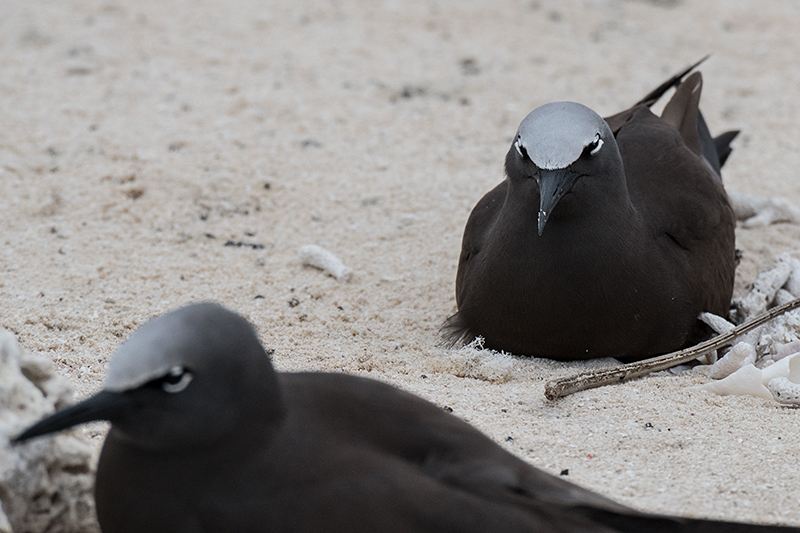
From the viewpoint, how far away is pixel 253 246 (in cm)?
486

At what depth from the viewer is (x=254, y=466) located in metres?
2.10

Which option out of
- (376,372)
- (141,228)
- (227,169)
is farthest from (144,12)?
(376,372)

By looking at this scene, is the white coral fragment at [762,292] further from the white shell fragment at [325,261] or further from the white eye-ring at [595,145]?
the white shell fragment at [325,261]

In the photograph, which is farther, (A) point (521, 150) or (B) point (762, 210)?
(B) point (762, 210)

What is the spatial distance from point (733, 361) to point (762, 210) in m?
2.06

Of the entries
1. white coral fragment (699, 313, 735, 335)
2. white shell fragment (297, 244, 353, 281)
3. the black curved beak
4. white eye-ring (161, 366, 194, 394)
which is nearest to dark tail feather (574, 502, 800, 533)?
white eye-ring (161, 366, 194, 394)

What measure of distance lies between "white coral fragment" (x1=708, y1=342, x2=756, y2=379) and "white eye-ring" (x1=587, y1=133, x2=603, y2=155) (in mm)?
910

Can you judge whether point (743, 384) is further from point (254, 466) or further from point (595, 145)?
point (254, 466)

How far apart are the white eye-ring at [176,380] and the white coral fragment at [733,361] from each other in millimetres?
2320

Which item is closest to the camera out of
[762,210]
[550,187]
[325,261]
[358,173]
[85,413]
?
[85,413]

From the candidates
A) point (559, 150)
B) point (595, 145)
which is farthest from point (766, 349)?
point (559, 150)

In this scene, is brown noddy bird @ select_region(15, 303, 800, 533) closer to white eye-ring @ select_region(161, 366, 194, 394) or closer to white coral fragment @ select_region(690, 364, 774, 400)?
white eye-ring @ select_region(161, 366, 194, 394)

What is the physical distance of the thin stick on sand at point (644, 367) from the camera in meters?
3.33

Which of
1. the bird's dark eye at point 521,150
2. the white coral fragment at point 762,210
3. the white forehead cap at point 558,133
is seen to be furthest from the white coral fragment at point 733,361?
the white coral fragment at point 762,210
